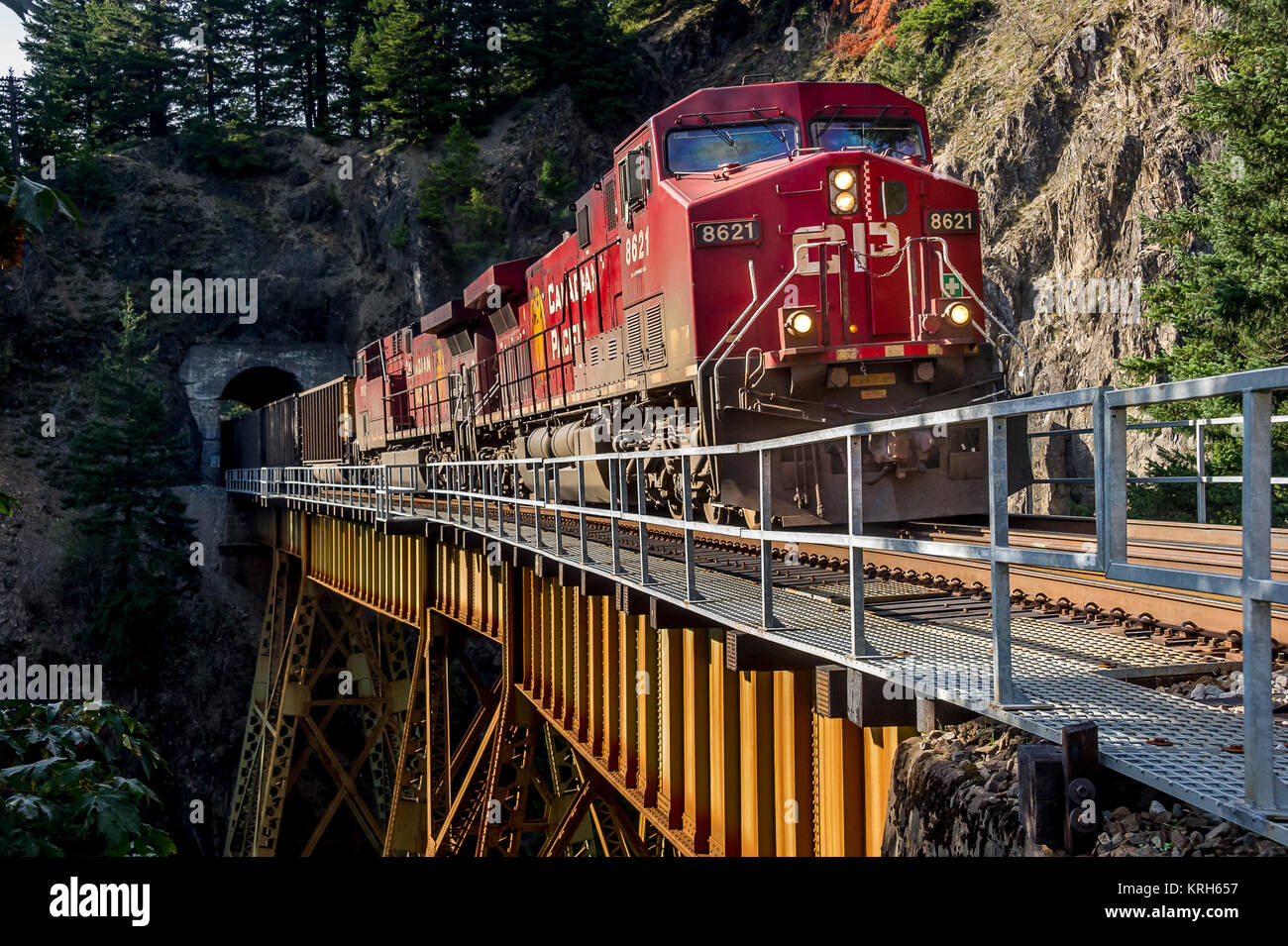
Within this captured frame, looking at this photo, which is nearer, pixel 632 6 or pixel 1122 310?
pixel 1122 310

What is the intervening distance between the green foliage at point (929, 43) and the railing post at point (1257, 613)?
3550 cm

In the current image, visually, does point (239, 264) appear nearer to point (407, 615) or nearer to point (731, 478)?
point (407, 615)

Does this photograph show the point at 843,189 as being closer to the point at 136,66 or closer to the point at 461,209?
the point at 461,209

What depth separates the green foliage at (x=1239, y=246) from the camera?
15.2 meters

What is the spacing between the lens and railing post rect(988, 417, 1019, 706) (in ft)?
10.8

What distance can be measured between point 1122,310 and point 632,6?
40.6 meters

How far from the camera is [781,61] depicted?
47.9 meters

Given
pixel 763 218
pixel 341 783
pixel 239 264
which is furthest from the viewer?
pixel 239 264

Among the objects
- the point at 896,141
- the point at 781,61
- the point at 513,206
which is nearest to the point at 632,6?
the point at 781,61

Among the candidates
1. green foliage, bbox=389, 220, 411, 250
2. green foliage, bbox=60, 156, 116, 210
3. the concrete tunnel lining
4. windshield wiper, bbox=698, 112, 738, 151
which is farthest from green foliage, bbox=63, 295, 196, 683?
windshield wiper, bbox=698, 112, 738, 151

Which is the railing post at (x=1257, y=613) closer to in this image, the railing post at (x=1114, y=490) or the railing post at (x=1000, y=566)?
the railing post at (x=1114, y=490)

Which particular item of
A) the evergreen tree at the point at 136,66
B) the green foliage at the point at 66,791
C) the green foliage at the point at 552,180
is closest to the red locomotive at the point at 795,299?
the green foliage at the point at 66,791

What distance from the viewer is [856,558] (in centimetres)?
423
